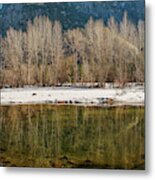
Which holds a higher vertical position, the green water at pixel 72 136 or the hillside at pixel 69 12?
the hillside at pixel 69 12

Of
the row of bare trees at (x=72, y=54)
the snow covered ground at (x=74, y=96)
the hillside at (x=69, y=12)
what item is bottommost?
the snow covered ground at (x=74, y=96)

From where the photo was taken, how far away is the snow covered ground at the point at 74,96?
4.88 feet

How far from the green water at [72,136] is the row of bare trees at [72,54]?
0.35 ft

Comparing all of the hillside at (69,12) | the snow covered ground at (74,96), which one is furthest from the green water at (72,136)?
the hillside at (69,12)

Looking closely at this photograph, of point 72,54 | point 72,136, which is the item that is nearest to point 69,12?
point 72,54

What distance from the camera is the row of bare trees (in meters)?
1.49

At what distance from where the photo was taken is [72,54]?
4.97ft

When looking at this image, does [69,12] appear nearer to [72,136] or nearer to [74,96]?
[74,96]

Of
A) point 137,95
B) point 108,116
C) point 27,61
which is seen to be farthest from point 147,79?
point 27,61

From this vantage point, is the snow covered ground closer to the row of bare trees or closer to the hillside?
the row of bare trees

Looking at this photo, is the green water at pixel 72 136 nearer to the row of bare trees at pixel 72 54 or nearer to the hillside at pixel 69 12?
the row of bare trees at pixel 72 54

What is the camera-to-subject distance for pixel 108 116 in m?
1.50

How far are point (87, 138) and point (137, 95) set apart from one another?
0.23 m

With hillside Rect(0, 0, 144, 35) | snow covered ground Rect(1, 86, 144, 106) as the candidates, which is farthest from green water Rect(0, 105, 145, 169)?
hillside Rect(0, 0, 144, 35)
